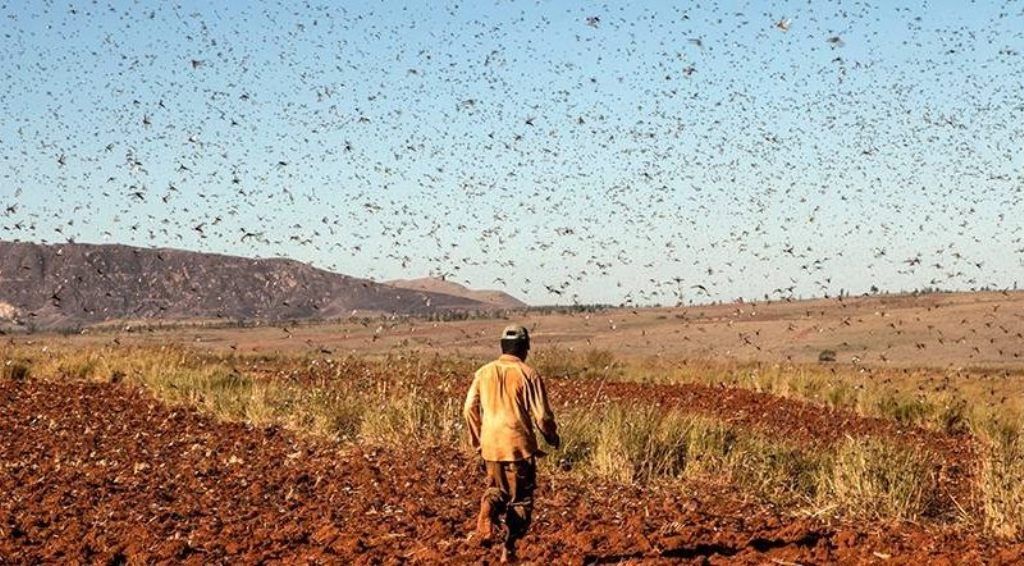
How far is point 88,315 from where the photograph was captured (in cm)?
16038

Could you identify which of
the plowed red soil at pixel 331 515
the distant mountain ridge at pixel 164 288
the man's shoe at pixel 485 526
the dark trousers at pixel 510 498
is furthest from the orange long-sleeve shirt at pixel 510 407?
the distant mountain ridge at pixel 164 288

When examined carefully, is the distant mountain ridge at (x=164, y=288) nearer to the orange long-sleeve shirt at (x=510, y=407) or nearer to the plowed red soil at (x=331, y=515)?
the plowed red soil at (x=331, y=515)

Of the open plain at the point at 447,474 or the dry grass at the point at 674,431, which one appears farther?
the dry grass at the point at 674,431

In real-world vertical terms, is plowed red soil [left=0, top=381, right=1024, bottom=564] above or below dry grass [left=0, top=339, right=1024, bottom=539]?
below

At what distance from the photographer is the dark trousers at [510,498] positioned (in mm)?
8883

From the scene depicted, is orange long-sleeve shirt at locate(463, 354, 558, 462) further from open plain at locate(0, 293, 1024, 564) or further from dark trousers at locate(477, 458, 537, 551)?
open plain at locate(0, 293, 1024, 564)

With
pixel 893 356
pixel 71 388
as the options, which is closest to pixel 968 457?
pixel 71 388

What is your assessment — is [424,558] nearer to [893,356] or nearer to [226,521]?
[226,521]

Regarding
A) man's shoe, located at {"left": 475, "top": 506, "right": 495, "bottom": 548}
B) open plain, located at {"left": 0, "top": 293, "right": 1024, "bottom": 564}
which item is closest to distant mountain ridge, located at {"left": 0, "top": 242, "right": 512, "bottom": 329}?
open plain, located at {"left": 0, "top": 293, "right": 1024, "bottom": 564}

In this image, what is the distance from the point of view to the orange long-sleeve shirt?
8758 millimetres

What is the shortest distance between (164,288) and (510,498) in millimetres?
163495

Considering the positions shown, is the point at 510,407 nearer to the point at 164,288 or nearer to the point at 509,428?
the point at 509,428

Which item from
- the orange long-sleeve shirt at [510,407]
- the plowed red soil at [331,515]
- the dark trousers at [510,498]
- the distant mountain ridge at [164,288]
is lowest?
the plowed red soil at [331,515]

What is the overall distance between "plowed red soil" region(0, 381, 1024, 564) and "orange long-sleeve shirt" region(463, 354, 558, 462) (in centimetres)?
83
